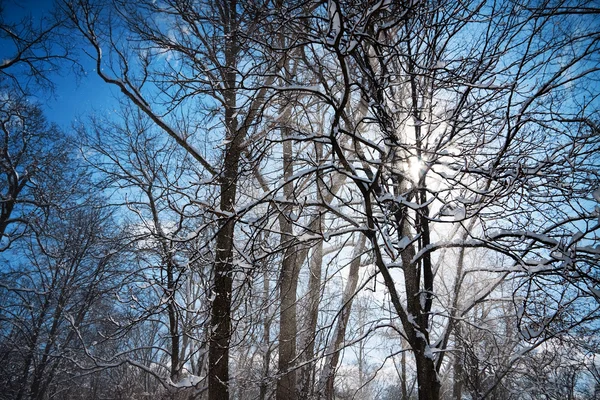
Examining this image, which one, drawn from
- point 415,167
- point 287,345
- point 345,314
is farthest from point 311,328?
point 415,167

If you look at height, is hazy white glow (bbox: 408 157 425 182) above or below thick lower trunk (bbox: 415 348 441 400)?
above

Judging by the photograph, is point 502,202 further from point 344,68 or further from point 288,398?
point 288,398

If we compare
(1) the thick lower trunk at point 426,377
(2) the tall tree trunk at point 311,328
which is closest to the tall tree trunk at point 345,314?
A: (2) the tall tree trunk at point 311,328

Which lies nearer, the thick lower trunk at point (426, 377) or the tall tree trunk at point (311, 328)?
the thick lower trunk at point (426, 377)

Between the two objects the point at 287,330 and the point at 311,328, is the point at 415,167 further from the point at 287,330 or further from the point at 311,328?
the point at 287,330

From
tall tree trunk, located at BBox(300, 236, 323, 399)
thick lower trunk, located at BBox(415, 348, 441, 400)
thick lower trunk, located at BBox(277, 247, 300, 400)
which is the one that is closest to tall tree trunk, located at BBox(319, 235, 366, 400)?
tall tree trunk, located at BBox(300, 236, 323, 399)

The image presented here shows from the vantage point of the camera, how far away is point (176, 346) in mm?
7445

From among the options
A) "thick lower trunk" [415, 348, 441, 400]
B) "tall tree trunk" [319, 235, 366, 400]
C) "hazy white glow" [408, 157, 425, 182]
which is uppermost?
"hazy white glow" [408, 157, 425, 182]

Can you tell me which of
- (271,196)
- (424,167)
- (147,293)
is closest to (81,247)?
(147,293)

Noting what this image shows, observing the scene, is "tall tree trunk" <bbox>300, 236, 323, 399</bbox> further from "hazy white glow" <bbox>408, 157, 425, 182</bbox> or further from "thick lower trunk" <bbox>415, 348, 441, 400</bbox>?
"hazy white glow" <bbox>408, 157, 425, 182</bbox>

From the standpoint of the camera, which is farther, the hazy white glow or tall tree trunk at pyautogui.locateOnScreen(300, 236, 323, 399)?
tall tree trunk at pyautogui.locateOnScreen(300, 236, 323, 399)

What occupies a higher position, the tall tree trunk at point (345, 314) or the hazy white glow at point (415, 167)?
the hazy white glow at point (415, 167)

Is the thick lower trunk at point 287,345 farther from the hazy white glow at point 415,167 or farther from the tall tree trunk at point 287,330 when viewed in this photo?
the hazy white glow at point 415,167

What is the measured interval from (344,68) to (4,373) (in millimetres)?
16266
